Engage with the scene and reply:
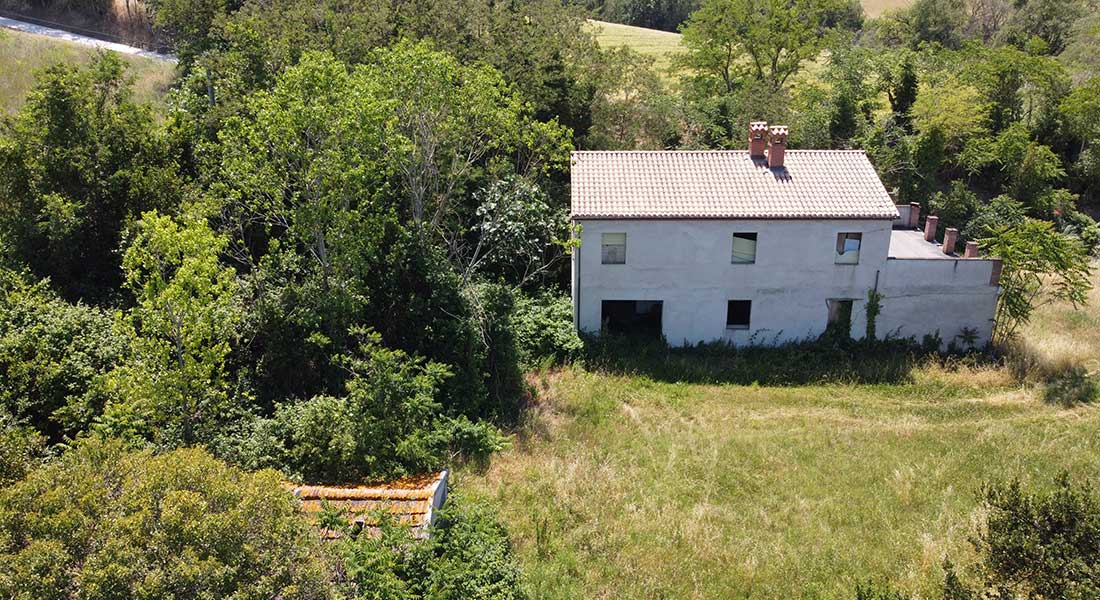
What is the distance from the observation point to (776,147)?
1073 inches

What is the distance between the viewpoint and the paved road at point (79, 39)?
136 ft

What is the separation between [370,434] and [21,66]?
31.3 metres

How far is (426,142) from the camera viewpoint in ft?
70.5

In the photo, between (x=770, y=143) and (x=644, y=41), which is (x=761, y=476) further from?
(x=644, y=41)

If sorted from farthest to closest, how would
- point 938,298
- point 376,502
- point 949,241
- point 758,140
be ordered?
1. point 949,241
2. point 758,140
3. point 938,298
4. point 376,502

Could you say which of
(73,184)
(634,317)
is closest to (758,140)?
(634,317)

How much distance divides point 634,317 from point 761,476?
9041mm

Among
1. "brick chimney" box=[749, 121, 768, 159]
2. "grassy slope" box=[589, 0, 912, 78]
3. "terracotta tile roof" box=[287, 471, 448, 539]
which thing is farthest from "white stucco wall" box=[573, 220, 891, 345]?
"grassy slope" box=[589, 0, 912, 78]

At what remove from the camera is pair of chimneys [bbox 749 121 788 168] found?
27.2 meters

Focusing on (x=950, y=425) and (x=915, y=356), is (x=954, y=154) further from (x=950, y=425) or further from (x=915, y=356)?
(x=950, y=425)

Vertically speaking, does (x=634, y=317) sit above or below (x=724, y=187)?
below

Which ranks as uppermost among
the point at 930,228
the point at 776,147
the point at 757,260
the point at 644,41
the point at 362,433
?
the point at 644,41

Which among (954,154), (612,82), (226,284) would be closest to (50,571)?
(226,284)

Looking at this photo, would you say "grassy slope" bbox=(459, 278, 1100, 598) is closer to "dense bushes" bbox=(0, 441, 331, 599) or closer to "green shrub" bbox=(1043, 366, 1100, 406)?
"green shrub" bbox=(1043, 366, 1100, 406)
